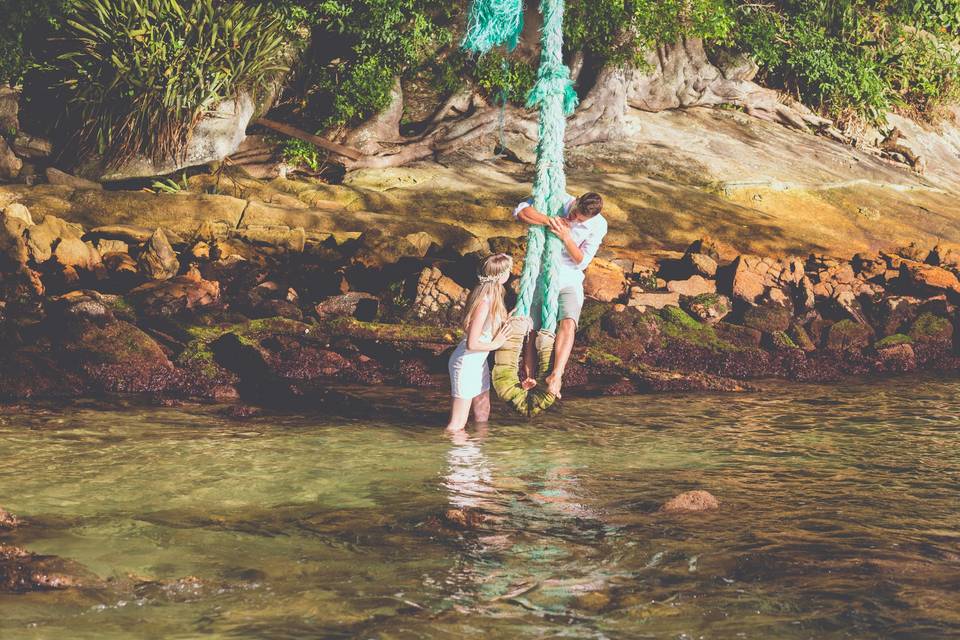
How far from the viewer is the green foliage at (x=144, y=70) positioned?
1791cm

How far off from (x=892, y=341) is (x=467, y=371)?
7496 mm

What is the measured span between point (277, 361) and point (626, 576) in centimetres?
739

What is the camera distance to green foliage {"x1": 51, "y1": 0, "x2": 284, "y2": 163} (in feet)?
58.7

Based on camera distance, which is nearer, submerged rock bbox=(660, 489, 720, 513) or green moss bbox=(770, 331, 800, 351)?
submerged rock bbox=(660, 489, 720, 513)

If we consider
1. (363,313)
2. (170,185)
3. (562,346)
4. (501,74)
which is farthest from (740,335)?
(170,185)

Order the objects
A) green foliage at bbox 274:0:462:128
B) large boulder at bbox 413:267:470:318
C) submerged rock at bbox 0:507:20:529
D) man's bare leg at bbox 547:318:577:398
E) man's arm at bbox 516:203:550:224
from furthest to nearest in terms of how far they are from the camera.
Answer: green foliage at bbox 274:0:462:128 → large boulder at bbox 413:267:470:318 → man's bare leg at bbox 547:318:577:398 → man's arm at bbox 516:203:550:224 → submerged rock at bbox 0:507:20:529

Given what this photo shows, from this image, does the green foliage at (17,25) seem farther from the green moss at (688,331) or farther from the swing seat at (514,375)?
the swing seat at (514,375)

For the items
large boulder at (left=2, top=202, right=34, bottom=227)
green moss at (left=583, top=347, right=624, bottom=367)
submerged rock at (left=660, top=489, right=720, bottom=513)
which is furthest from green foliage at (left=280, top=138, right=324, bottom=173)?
submerged rock at (left=660, top=489, right=720, bottom=513)

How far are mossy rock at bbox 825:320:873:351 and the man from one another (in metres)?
6.06

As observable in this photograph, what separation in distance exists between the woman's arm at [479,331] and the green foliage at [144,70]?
10.7m

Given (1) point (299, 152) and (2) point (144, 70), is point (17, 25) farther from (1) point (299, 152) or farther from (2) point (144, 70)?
(1) point (299, 152)

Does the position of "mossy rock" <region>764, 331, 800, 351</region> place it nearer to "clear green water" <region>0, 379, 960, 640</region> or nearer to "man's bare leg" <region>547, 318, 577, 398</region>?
"clear green water" <region>0, 379, 960, 640</region>

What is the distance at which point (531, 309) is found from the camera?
9.59 metres

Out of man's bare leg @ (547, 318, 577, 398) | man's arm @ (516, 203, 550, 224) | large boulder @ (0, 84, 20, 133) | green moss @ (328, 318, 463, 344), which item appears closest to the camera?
man's arm @ (516, 203, 550, 224)
